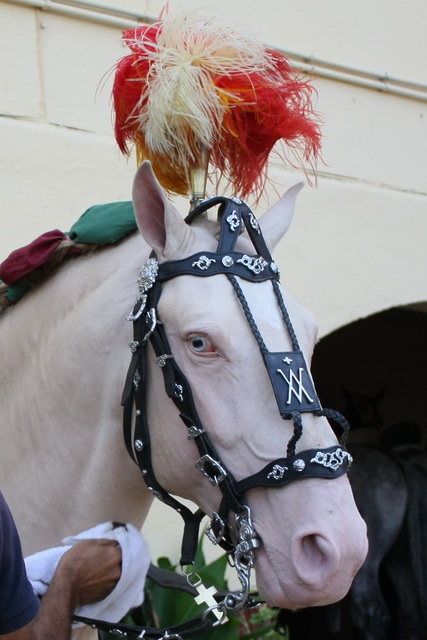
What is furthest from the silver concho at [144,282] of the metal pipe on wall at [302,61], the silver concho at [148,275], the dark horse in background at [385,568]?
the dark horse in background at [385,568]

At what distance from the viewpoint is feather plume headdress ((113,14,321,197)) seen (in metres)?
2.05

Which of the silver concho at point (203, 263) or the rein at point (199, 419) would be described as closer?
the rein at point (199, 419)

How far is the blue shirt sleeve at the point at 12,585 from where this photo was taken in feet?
4.58

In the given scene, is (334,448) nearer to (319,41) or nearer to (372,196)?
(372,196)

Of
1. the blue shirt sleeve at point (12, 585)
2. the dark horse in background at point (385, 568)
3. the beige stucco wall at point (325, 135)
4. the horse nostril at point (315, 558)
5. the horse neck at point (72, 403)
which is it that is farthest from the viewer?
the dark horse in background at point (385, 568)

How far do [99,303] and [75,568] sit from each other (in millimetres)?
615

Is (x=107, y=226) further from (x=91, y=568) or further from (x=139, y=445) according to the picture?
(x=91, y=568)

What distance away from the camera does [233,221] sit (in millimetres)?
1928

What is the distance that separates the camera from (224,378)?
1.73 meters

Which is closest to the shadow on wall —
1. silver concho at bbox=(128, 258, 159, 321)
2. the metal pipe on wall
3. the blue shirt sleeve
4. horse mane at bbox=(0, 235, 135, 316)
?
the metal pipe on wall

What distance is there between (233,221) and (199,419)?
0.48 meters

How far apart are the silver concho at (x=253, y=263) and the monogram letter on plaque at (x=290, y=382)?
0.77ft

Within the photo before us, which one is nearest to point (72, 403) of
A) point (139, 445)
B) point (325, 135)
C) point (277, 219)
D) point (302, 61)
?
point (139, 445)

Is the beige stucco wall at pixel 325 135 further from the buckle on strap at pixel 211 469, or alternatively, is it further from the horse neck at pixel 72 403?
the buckle on strap at pixel 211 469
